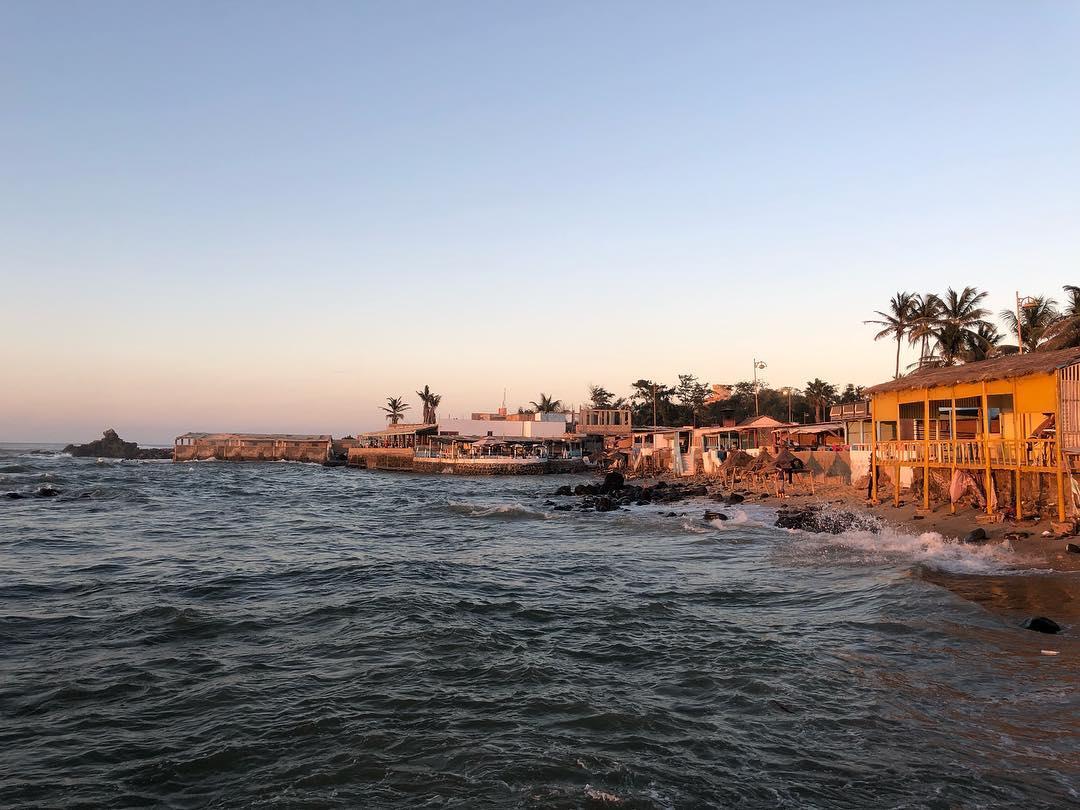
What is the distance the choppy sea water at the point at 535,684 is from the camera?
7.16 meters

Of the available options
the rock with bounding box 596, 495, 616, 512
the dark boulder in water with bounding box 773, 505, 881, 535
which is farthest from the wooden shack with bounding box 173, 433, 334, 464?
the dark boulder in water with bounding box 773, 505, 881, 535

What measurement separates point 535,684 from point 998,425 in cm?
2423

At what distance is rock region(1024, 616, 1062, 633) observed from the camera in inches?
456

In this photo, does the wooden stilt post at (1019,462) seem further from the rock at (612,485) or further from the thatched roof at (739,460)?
the rock at (612,485)

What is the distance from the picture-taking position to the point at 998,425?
26.4 meters

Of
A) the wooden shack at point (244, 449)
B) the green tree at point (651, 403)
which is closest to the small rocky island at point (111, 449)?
the wooden shack at point (244, 449)

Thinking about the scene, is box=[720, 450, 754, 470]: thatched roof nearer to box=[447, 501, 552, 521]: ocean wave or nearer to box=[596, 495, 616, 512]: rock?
box=[596, 495, 616, 512]: rock

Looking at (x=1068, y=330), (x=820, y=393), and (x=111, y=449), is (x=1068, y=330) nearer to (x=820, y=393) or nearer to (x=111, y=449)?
(x=820, y=393)

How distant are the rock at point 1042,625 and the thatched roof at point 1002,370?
11.0 meters

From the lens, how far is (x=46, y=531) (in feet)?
91.2

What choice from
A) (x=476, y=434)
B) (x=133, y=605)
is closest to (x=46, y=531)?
(x=133, y=605)

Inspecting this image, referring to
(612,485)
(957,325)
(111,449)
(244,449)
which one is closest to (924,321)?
(957,325)

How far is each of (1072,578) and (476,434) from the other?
84.5 meters

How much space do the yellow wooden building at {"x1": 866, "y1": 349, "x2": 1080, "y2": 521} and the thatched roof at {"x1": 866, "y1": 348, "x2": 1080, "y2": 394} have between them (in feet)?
0.10
